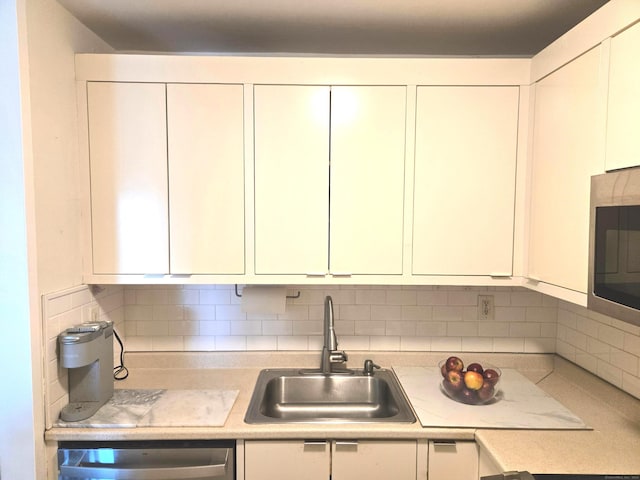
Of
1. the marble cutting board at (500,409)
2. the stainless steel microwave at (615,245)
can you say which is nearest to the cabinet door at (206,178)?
the marble cutting board at (500,409)

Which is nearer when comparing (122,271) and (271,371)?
(122,271)

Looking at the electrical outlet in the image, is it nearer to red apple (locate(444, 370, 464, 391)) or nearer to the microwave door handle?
red apple (locate(444, 370, 464, 391))

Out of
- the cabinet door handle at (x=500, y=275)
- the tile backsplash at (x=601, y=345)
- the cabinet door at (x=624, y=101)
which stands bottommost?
the tile backsplash at (x=601, y=345)

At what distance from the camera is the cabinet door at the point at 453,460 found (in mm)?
1386

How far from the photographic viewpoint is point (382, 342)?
1.99 m

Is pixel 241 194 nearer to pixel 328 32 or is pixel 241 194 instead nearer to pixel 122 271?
pixel 122 271

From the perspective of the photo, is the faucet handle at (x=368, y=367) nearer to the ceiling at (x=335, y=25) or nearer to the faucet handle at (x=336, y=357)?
the faucet handle at (x=336, y=357)

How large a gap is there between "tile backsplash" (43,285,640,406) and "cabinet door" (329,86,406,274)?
0.37 metres

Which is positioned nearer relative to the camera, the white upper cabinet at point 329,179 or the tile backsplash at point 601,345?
the tile backsplash at point 601,345

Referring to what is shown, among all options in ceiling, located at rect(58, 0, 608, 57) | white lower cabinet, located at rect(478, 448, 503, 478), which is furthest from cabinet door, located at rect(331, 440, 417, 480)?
ceiling, located at rect(58, 0, 608, 57)

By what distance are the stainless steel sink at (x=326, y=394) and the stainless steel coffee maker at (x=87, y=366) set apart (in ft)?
2.14

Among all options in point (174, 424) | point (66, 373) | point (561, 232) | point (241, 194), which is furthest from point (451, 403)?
point (66, 373)

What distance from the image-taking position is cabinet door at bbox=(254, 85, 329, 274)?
1.62 m

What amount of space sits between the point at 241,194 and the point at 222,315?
27.9 inches
